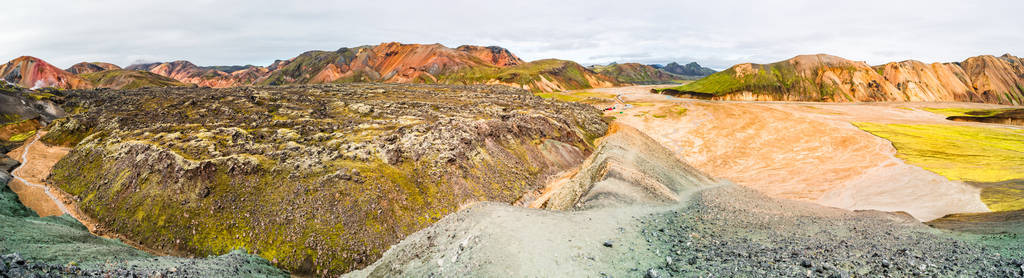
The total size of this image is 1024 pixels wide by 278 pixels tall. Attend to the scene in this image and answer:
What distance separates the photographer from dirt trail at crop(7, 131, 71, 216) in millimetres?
29375

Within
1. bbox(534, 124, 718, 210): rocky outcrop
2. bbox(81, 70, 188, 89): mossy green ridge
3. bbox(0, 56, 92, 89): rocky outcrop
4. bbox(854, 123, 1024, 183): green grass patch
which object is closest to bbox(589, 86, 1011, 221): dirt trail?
bbox(854, 123, 1024, 183): green grass patch

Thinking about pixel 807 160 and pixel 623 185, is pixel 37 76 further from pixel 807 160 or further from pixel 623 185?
pixel 807 160

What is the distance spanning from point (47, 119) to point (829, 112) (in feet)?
609

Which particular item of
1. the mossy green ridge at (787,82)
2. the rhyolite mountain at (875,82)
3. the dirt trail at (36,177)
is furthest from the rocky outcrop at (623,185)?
the mossy green ridge at (787,82)

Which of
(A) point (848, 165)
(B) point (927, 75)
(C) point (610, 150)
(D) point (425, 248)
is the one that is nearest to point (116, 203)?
(D) point (425, 248)

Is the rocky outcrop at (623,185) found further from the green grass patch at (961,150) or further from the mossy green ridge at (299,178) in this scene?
the green grass patch at (961,150)

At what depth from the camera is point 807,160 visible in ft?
163

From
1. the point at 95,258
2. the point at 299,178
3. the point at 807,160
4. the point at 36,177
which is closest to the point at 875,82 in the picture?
the point at 807,160

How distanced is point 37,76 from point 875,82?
36556 centimetres

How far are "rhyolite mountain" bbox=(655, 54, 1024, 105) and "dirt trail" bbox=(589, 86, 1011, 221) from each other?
164 feet

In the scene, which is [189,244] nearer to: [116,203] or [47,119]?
[116,203]

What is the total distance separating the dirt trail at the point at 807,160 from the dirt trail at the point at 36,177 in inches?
2723

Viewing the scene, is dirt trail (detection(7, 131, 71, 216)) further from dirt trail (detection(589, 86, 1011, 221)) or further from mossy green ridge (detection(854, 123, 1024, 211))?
mossy green ridge (detection(854, 123, 1024, 211))

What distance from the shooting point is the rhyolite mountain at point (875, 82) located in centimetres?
13625
